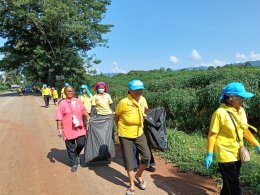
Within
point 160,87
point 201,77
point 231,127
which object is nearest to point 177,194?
point 231,127

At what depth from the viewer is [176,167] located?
20.9 ft

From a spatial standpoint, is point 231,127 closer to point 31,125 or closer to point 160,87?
point 31,125

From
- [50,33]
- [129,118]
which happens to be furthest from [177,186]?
[50,33]

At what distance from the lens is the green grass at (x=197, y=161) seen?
16.5 ft

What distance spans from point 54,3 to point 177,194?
33.1 metres

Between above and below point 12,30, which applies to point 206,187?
below

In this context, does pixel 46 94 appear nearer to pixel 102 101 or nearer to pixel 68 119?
pixel 102 101

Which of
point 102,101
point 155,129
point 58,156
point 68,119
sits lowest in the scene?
point 58,156

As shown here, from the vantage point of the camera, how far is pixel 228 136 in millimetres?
3873

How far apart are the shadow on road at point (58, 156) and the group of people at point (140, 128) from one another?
74 cm

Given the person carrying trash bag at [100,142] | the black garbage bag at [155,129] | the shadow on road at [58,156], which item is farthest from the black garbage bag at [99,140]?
the black garbage bag at [155,129]

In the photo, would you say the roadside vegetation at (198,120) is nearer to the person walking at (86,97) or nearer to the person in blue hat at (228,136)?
the person in blue hat at (228,136)

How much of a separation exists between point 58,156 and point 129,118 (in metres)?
3.31

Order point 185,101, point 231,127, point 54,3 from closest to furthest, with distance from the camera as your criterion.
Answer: point 231,127 < point 185,101 < point 54,3
